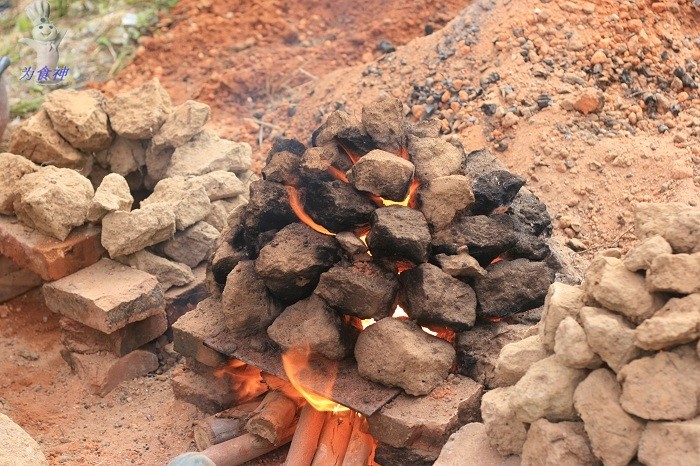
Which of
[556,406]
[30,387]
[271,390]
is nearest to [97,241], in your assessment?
[30,387]

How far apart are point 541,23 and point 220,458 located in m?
3.95

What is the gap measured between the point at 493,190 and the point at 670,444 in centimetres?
170

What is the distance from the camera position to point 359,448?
4.05m

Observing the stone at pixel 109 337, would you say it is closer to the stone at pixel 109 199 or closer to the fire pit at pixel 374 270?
the stone at pixel 109 199

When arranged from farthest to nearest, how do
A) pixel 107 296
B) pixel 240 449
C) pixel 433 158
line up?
pixel 107 296
pixel 433 158
pixel 240 449

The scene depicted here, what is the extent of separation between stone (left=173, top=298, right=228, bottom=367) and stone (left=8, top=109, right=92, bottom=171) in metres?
1.81

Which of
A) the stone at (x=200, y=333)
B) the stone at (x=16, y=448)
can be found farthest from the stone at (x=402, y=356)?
the stone at (x=16, y=448)

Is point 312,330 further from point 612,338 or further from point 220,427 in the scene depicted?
point 612,338

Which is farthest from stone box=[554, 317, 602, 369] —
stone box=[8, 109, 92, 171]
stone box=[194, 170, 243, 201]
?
stone box=[8, 109, 92, 171]

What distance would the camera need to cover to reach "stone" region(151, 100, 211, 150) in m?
5.83

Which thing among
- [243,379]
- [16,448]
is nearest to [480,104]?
[243,379]

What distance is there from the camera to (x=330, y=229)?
163 inches

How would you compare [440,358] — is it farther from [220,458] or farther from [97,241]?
[97,241]

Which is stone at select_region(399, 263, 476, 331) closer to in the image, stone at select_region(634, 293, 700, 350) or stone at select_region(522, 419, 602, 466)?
stone at select_region(522, 419, 602, 466)
